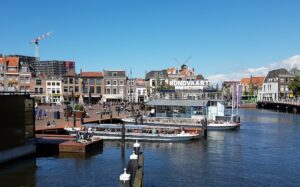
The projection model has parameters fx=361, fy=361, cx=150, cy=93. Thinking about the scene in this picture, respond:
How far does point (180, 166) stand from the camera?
3438 centimetres

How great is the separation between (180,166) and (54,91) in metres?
97.5

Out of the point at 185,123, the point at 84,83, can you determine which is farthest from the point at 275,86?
the point at 185,123

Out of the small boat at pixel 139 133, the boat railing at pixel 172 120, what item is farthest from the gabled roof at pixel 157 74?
the small boat at pixel 139 133

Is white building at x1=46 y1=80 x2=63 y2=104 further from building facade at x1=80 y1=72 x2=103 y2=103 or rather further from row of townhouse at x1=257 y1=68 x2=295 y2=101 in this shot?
row of townhouse at x1=257 y1=68 x2=295 y2=101

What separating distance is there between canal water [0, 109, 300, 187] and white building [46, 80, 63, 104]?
268 ft

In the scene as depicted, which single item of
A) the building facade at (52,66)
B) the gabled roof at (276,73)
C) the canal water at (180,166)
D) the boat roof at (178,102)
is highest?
the building facade at (52,66)

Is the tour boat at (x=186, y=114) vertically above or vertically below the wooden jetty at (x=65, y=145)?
above

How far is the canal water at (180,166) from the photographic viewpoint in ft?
95.6

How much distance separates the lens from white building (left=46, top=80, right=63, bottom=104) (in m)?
124

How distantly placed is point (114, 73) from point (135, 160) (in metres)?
110

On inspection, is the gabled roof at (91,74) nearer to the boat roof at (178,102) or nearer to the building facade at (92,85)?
the building facade at (92,85)

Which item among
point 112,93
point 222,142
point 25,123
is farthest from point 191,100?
point 112,93

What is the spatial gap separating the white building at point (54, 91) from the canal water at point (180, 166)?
81719 millimetres

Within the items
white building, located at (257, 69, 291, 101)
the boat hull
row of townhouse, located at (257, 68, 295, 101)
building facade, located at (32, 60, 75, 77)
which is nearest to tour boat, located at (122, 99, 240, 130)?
the boat hull
